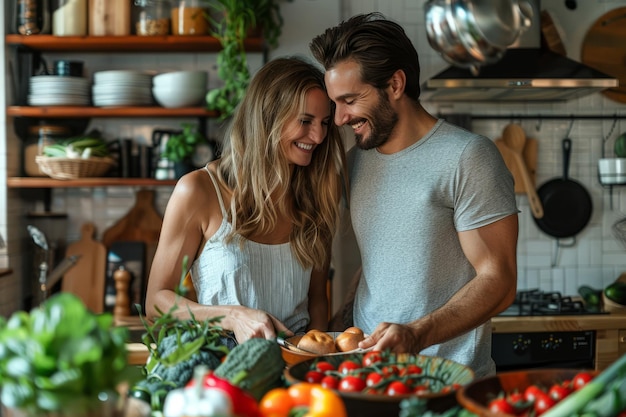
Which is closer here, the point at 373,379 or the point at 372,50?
the point at 373,379

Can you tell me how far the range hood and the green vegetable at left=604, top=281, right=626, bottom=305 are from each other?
3.34ft

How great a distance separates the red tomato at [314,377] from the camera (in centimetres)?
152

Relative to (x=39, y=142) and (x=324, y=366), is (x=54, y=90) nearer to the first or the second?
(x=39, y=142)

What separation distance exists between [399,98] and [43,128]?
7.61 feet

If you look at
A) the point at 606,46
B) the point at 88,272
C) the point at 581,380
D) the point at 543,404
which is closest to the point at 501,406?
the point at 543,404

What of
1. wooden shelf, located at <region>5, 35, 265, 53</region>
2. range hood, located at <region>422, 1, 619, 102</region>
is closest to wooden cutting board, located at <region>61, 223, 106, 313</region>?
wooden shelf, located at <region>5, 35, 265, 53</region>

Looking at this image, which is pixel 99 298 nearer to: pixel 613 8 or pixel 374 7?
pixel 374 7

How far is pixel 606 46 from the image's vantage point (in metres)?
4.52

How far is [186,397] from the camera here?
113cm

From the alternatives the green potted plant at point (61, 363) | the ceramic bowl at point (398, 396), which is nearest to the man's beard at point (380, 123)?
the ceramic bowl at point (398, 396)

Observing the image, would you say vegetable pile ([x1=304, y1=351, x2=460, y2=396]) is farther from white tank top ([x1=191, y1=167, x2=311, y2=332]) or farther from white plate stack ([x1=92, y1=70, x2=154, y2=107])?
white plate stack ([x1=92, y1=70, x2=154, y2=107])

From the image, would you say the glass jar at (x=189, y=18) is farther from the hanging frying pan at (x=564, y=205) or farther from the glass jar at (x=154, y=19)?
the hanging frying pan at (x=564, y=205)

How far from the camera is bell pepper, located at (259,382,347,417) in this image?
48.4 inches

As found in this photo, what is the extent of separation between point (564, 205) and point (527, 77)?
906 mm
